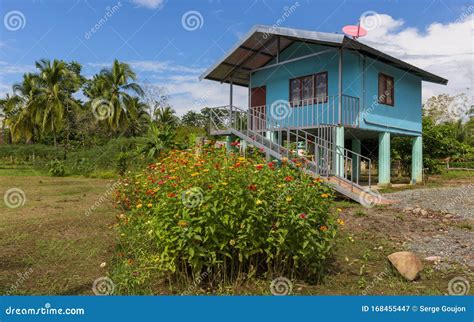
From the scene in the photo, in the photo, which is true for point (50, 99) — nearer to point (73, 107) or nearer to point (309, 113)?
point (73, 107)

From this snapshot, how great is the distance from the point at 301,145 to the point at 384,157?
3.88m

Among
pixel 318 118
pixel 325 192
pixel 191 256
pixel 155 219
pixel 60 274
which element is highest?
pixel 318 118

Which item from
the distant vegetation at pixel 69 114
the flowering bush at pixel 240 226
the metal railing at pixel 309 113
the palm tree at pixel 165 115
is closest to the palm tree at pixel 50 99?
the distant vegetation at pixel 69 114

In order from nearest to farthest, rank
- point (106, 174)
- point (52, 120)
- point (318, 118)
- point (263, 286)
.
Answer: point (263, 286) < point (318, 118) < point (106, 174) < point (52, 120)

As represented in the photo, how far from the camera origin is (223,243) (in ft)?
11.8

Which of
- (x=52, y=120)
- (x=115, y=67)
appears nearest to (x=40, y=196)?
(x=52, y=120)

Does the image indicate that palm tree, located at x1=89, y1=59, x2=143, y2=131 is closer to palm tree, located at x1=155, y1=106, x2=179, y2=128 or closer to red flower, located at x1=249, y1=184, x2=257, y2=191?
palm tree, located at x1=155, y1=106, x2=179, y2=128

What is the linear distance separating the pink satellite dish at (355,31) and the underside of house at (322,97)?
55cm

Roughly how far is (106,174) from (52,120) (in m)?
12.7

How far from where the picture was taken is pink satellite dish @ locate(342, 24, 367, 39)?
1142 centimetres

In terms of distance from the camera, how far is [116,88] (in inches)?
1262

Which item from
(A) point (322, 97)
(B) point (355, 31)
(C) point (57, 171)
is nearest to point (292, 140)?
(A) point (322, 97)

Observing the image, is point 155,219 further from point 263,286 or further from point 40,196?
point 40,196

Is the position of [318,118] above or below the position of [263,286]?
above
